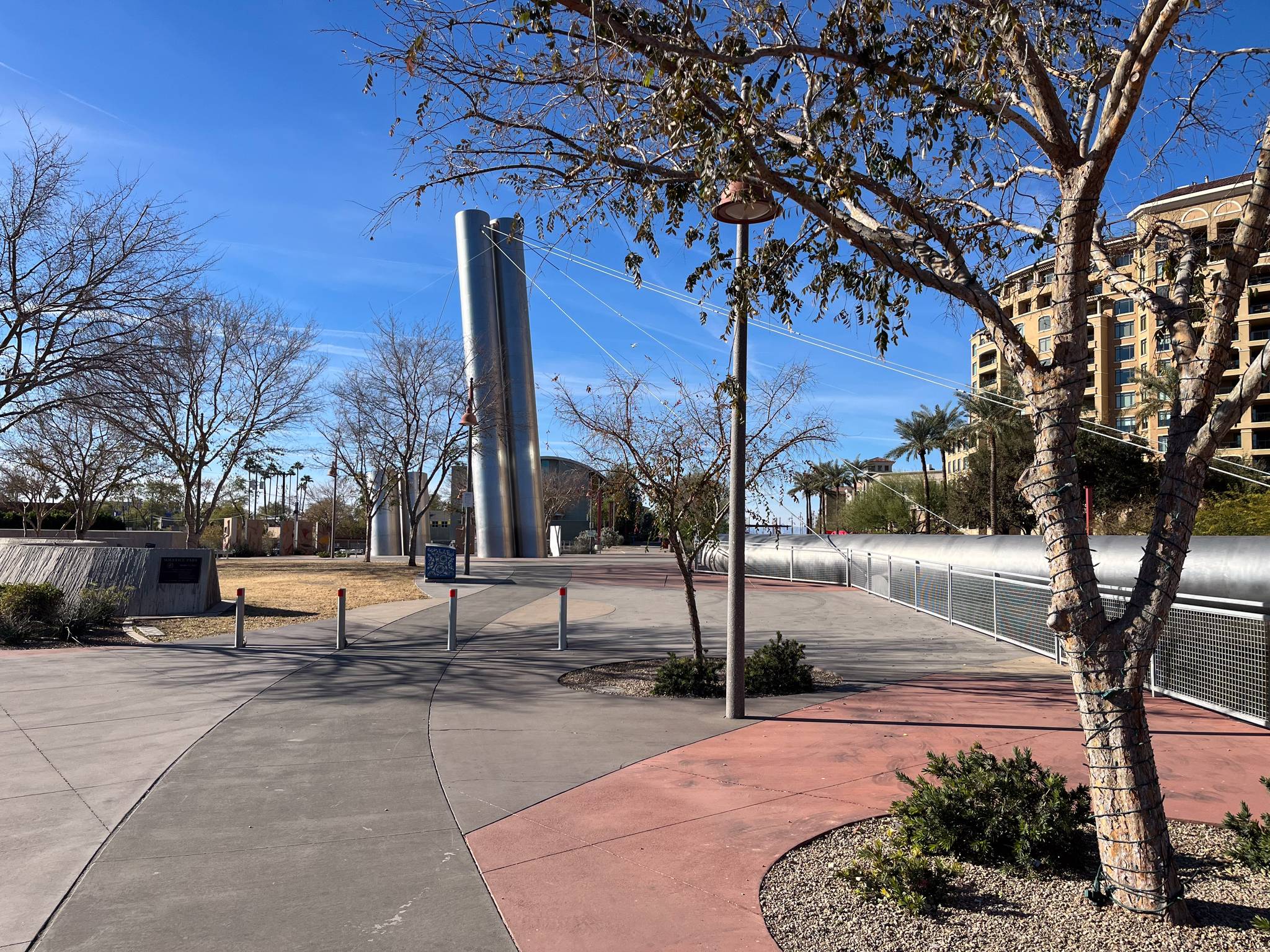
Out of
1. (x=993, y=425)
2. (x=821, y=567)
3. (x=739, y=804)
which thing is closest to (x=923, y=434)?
(x=993, y=425)

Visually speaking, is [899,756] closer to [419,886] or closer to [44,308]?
[419,886]

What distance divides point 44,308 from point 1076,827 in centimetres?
1630

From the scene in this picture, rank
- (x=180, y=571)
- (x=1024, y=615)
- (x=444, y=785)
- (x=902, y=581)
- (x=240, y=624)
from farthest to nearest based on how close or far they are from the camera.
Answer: (x=902, y=581) → (x=180, y=571) → (x=240, y=624) → (x=1024, y=615) → (x=444, y=785)

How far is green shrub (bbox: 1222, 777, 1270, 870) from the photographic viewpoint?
418 centimetres

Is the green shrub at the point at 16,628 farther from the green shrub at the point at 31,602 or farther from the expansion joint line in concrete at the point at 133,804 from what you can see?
the expansion joint line in concrete at the point at 133,804

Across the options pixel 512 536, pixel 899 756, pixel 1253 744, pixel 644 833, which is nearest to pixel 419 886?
pixel 644 833

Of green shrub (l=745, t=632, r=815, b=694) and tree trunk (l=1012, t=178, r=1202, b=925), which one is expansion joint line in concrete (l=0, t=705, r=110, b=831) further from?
green shrub (l=745, t=632, r=815, b=694)

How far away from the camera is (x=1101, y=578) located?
38.9ft

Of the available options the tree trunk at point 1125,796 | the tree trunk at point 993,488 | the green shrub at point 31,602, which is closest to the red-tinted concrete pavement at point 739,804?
the tree trunk at point 1125,796

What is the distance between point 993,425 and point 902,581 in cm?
3339

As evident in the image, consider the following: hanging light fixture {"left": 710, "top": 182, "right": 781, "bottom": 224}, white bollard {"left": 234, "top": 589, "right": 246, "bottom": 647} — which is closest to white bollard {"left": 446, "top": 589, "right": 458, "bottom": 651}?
white bollard {"left": 234, "top": 589, "right": 246, "bottom": 647}

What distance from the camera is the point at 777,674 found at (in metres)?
10.3

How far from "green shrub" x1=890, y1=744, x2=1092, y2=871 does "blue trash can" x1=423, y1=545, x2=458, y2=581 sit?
24.7 meters

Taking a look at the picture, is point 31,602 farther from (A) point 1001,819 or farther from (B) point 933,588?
(B) point 933,588
